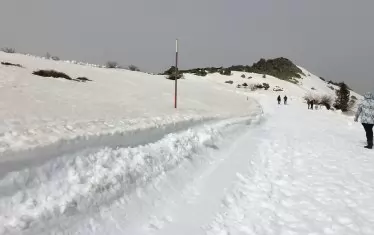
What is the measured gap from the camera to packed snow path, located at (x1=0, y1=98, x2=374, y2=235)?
4414mm

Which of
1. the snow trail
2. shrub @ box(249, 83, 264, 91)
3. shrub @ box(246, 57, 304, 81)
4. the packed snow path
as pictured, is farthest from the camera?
shrub @ box(246, 57, 304, 81)

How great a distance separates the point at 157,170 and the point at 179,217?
5.43 ft

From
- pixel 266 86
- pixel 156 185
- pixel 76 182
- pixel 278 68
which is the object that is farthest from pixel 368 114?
pixel 278 68

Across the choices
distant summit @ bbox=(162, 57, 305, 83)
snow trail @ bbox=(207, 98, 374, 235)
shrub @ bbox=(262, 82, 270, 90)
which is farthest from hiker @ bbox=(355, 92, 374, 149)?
distant summit @ bbox=(162, 57, 305, 83)

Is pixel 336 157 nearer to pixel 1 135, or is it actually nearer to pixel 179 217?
pixel 179 217

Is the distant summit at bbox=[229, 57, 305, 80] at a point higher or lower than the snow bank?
higher

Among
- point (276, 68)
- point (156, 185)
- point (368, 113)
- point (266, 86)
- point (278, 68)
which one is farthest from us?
A: point (276, 68)

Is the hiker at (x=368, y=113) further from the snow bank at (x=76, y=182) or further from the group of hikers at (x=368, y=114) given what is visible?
the snow bank at (x=76, y=182)

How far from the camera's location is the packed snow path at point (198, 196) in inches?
174

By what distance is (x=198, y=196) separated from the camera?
6.61 meters

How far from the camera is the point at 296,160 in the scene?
10570 mm

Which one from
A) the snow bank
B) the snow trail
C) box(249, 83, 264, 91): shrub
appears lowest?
box(249, 83, 264, 91): shrub

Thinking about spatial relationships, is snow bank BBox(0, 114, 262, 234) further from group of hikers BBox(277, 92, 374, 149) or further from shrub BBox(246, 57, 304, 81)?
shrub BBox(246, 57, 304, 81)

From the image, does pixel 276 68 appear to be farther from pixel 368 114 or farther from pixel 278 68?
pixel 368 114
